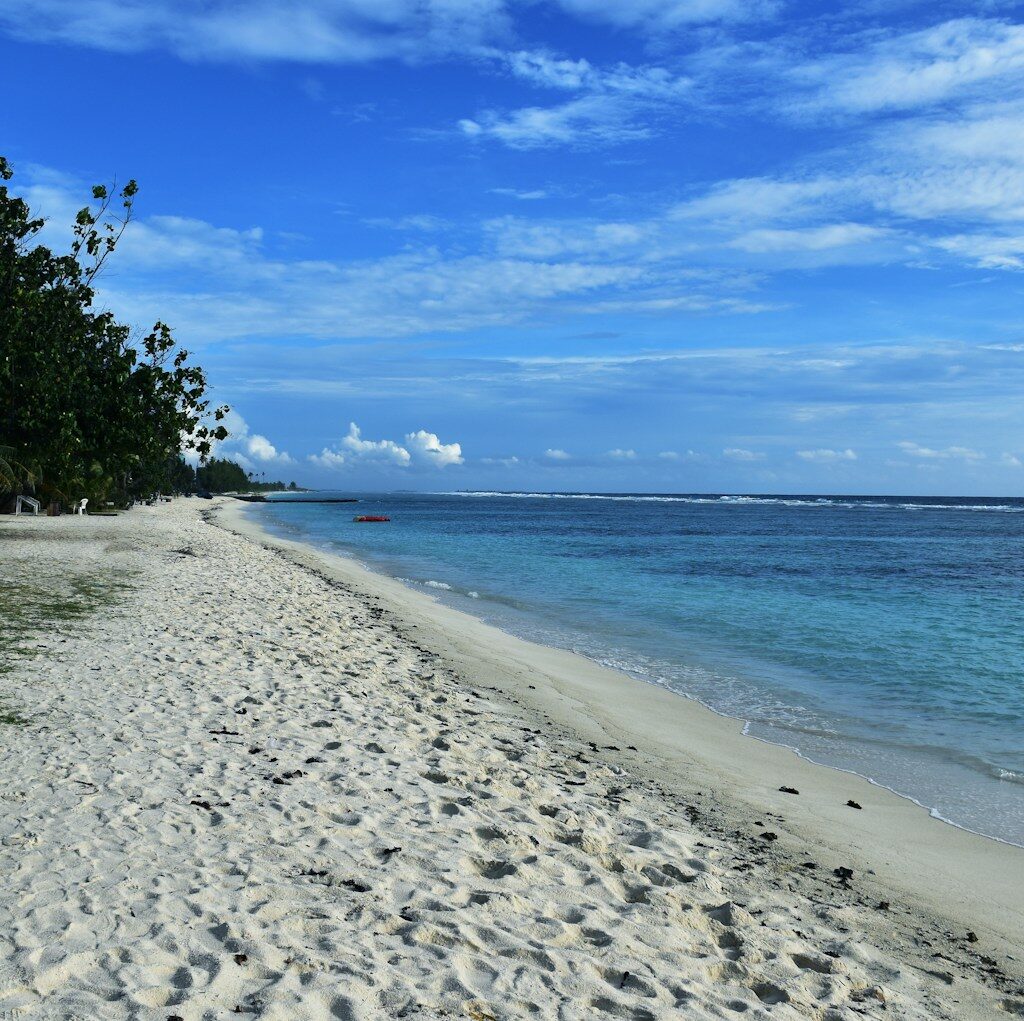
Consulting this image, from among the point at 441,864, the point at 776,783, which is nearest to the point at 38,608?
the point at 441,864

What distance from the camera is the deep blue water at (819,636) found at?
35.6 ft

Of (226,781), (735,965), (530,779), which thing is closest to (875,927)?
(735,965)

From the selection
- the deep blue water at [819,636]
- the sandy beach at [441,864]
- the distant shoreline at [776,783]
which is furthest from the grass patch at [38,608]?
the deep blue water at [819,636]

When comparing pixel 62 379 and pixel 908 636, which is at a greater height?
pixel 62 379

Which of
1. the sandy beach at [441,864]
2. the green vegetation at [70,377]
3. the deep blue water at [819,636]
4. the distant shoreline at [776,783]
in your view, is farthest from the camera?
the green vegetation at [70,377]

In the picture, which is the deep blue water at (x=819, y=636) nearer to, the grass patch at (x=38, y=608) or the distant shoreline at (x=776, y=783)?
the distant shoreline at (x=776, y=783)

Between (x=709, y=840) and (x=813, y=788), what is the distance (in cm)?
265

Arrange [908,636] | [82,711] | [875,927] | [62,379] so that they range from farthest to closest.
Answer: [62,379], [908,636], [82,711], [875,927]

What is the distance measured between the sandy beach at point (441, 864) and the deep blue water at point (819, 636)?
1450mm

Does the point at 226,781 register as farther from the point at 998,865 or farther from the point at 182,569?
the point at 182,569

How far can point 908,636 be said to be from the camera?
20.6m

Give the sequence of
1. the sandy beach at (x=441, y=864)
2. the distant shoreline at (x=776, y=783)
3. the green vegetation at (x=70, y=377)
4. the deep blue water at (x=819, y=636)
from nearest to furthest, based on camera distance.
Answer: the sandy beach at (x=441, y=864)
the distant shoreline at (x=776, y=783)
the deep blue water at (x=819, y=636)
the green vegetation at (x=70, y=377)

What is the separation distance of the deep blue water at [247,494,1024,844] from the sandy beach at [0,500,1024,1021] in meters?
1.45

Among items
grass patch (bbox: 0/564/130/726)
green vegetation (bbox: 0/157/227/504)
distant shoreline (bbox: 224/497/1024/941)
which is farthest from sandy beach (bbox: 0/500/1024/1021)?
green vegetation (bbox: 0/157/227/504)
